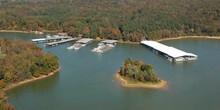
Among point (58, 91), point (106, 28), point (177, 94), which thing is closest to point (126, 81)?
point (177, 94)

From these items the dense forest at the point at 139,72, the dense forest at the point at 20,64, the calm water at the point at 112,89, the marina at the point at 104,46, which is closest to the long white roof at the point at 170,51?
the calm water at the point at 112,89

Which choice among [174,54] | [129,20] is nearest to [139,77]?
[174,54]

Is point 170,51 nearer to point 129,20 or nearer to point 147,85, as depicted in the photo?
point 147,85

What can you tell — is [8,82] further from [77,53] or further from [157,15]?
[157,15]

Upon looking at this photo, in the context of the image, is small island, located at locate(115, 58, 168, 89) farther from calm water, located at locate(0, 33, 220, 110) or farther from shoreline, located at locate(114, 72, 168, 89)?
calm water, located at locate(0, 33, 220, 110)

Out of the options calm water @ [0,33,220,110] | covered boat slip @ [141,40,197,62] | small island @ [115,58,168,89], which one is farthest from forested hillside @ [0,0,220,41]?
small island @ [115,58,168,89]
